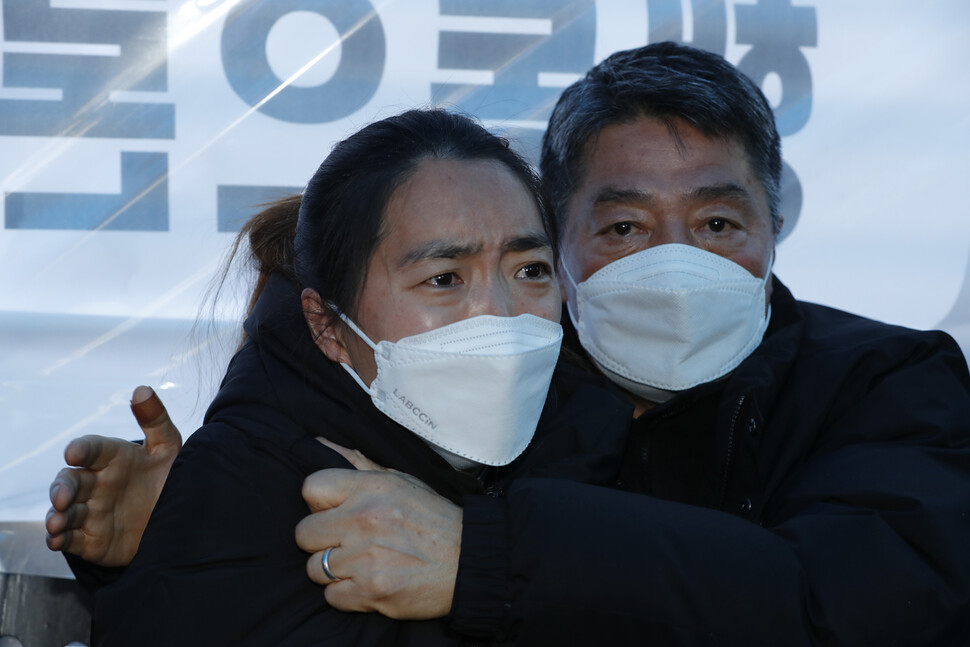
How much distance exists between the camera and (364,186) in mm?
1805

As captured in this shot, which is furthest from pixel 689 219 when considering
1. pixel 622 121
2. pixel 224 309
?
pixel 224 309

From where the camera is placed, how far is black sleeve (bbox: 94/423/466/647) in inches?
58.0

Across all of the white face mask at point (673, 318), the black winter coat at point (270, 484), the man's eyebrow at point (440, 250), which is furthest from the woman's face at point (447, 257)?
the white face mask at point (673, 318)

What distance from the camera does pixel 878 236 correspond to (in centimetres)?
288

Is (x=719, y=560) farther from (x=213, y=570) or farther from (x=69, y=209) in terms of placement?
(x=69, y=209)

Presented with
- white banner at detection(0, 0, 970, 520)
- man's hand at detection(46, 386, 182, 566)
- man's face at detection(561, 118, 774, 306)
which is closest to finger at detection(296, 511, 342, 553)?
man's hand at detection(46, 386, 182, 566)

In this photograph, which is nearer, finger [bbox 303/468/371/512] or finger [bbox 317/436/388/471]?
finger [bbox 303/468/371/512]

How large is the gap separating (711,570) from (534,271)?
0.65 m

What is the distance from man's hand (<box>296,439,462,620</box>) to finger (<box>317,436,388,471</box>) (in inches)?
3.8

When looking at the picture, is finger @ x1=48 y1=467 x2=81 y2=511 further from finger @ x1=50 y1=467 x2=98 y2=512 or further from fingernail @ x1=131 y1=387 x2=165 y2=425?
fingernail @ x1=131 y1=387 x2=165 y2=425

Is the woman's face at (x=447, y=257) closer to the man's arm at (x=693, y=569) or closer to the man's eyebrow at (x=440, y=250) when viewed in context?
the man's eyebrow at (x=440, y=250)

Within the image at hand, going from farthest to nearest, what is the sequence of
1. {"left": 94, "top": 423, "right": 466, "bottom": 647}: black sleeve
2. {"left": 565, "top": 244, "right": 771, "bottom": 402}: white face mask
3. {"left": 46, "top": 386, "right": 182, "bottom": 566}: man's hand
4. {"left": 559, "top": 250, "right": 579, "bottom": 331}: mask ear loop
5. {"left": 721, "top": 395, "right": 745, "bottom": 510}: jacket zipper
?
{"left": 559, "top": 250, "right": 579, "bottom": 331}: mask ear loop → {"left": 565, "top": 244, "right": 771, "bottom": 402}: white face mask → {"left": 721, "top": 395, "right": 745, "bottom": 510}: jacket zipper → {"left": 46, "top": 386, "right": 182, "bottom": 566}: man's hand → {"left": 94, "top": 423, "right": 466, "bottom": 647}: black sleeve

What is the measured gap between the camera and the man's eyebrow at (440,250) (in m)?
1.68

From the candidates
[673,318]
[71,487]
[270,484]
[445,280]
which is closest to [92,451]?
[71,487]
